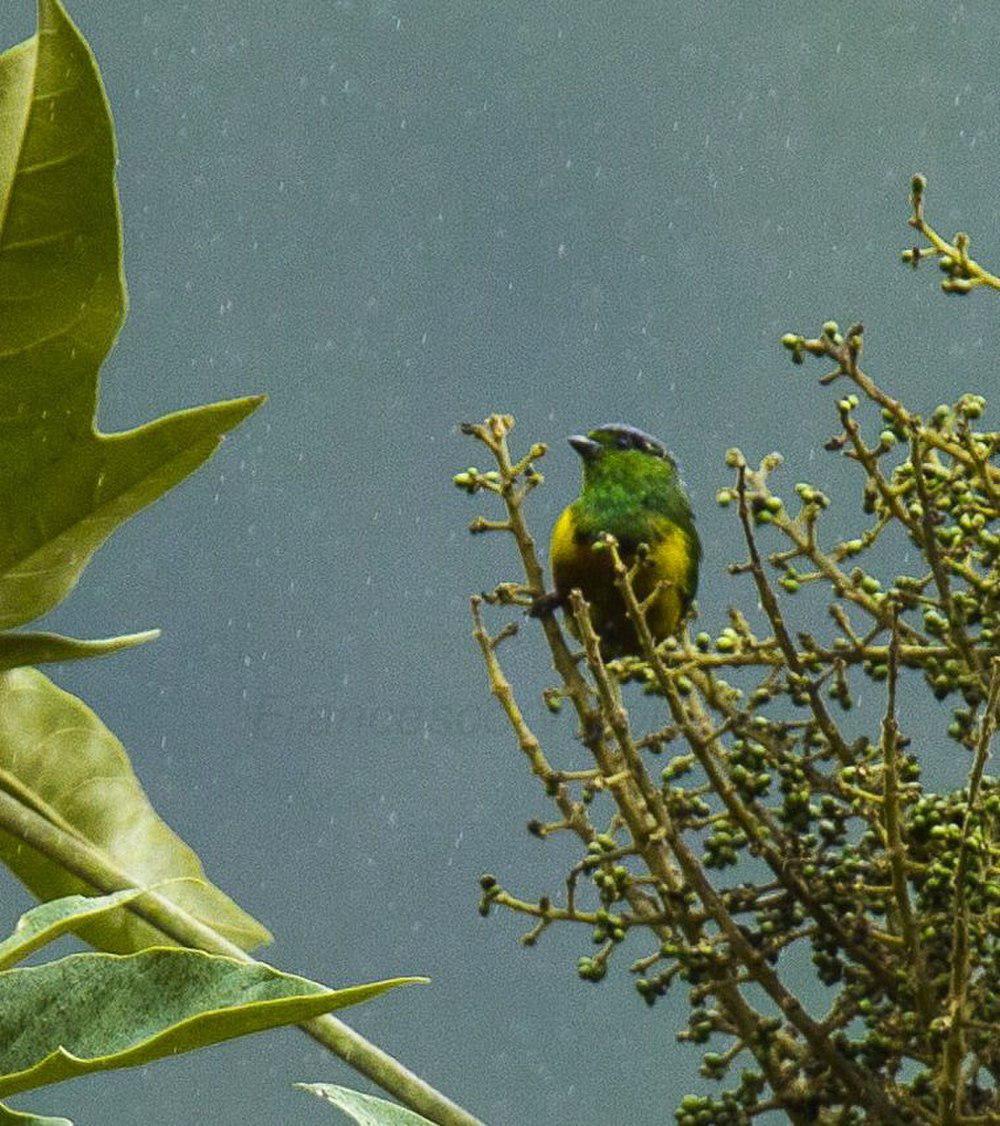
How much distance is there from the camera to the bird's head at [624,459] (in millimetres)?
1112

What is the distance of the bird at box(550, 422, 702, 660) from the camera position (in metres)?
0.97

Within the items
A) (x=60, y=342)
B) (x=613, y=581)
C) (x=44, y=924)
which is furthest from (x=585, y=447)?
(x=44, y=924)

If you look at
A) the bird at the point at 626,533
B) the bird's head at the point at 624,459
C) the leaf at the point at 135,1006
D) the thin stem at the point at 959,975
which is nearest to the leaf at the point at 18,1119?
the leaf at the point at 135,1006

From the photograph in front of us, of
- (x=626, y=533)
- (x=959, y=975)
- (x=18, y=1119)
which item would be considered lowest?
(x=18, y=1119)

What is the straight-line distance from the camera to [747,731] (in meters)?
0.69

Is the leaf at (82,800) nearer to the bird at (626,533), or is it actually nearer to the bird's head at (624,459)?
the bird at (626,533)

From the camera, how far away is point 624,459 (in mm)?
1128

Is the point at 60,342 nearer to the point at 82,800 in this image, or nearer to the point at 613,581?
the point at 82,800

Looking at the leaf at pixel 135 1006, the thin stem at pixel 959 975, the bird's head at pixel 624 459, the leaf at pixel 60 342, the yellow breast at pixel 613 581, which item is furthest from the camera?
the bird's head at pixel 624 459

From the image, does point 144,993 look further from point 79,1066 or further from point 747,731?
point 747,731

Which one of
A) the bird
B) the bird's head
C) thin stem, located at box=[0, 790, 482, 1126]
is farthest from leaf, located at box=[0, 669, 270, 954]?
the bird's head

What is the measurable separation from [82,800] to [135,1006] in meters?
0.22

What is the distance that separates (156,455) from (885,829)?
27 centimetres

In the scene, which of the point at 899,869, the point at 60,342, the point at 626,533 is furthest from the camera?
the point at 626,533
